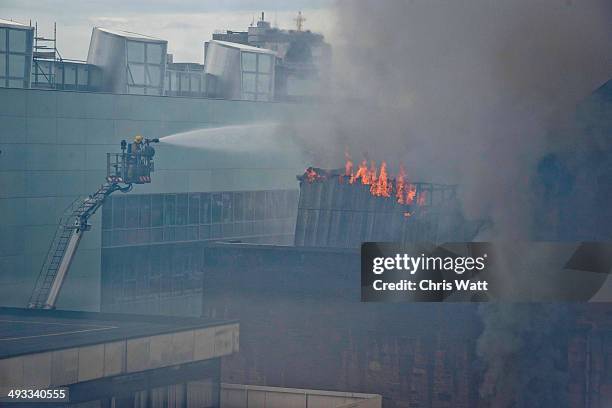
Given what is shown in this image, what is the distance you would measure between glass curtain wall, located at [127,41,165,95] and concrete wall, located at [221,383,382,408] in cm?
1405

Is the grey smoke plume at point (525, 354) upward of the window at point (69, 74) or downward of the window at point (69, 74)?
downward

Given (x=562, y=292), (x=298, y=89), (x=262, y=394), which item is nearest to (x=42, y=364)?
(x=262, y=394)

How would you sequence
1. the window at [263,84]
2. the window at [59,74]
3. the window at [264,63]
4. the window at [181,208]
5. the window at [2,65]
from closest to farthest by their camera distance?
the window at [2,65] < the window at [59,74] < the window at [181,208] < the window at [263,84] < the window at [264,63]

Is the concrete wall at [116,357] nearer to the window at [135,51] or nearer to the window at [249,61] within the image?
the window at [135,51]

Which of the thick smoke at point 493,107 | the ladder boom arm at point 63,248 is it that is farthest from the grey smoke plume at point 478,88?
the ladder boom arm at point 63,248

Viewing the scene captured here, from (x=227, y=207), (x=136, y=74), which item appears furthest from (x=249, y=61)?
(x=227, y=207)

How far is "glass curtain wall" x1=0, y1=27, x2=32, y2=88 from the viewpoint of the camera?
1384 inches

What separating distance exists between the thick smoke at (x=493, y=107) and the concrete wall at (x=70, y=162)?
6418 millimetres

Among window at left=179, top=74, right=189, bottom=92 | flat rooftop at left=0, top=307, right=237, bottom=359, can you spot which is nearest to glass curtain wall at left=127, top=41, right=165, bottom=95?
window at left=179, top=74, right=189, bottom=92

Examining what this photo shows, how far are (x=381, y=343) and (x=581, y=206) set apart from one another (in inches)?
212

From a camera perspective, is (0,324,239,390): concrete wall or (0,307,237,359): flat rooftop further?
(0,307,237,359): flat rooftop

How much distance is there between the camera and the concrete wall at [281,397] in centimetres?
2745

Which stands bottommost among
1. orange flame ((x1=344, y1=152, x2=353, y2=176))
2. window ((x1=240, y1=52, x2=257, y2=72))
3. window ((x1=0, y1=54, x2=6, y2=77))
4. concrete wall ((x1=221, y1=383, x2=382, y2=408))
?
concrete wall ((x1=221, y1=383, x2=382, y2=408))

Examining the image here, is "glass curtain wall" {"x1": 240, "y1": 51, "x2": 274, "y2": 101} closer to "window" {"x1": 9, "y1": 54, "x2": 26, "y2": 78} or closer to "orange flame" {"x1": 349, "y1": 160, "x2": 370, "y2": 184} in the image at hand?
"window" {"x1": 9, "y1": 54, "x2": 26, "y2": 78}
